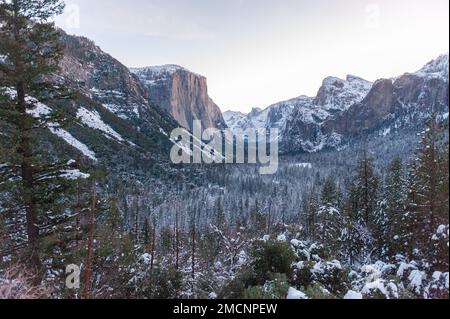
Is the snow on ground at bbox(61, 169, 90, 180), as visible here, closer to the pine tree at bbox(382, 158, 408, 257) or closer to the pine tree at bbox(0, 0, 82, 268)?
the pine tree at bbox(0, 0, 82, 268)

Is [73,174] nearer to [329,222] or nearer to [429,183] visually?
[429,183]

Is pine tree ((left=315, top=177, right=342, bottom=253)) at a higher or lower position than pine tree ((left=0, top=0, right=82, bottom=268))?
lower

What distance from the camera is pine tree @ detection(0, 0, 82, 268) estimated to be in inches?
472

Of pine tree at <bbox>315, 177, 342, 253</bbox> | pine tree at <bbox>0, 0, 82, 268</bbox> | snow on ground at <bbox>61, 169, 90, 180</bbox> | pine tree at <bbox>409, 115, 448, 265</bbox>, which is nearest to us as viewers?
pine tree at <bbox>409, 115, 448, 265</bbox>

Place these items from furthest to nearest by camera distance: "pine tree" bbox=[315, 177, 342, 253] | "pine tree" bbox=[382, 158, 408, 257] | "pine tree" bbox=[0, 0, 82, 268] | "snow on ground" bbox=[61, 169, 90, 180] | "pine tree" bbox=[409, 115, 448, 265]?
"pine tree" bbox=[315, 177, 342, 253], "pine tree" bbox=[382, 158, 408, 257], "snow on ground" bbox=[61, 169, 90, 180], "pine tree" bbox=[0, 0, 82, 268], "pine tree" bbox=[409, 115, 448, 265]

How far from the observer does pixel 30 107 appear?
41.9 ft

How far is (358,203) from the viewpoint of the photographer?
86.7ft

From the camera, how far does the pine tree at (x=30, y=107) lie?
39.3 ft

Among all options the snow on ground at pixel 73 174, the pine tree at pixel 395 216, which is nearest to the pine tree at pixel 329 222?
the pine tree at pixel 395 216

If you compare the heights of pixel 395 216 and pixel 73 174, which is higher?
pixel 73 174

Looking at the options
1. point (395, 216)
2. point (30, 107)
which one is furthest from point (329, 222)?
point (30, 107)

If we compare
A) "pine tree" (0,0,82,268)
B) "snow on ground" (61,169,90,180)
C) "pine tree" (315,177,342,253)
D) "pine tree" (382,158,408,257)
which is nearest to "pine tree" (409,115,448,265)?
"pine tree" (382,158,408,257)

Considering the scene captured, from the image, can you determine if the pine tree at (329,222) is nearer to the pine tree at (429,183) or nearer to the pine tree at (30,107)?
the pine tree at (429,183)
